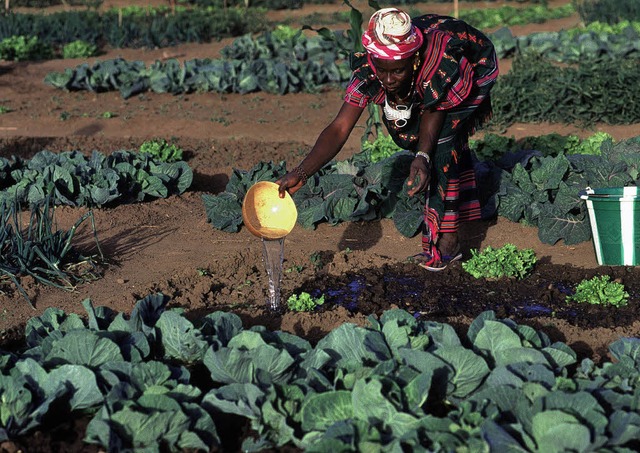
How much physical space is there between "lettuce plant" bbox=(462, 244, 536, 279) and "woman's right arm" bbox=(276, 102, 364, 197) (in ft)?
3.30

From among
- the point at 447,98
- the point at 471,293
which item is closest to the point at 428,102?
the point at 447,98

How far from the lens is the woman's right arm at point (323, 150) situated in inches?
168

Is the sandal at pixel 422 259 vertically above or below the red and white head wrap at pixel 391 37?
below

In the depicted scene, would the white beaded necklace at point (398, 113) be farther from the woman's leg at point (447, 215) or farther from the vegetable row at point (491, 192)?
the vegetable row at point (491, 192)

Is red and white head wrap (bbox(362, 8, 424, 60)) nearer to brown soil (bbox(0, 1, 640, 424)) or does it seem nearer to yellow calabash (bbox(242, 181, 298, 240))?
yellow calabash (bbox(242, 181, 298, 240))

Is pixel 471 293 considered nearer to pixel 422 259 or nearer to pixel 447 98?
pixel 422 259

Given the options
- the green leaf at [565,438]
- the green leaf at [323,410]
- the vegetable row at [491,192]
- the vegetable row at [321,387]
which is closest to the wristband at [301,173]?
the vegetable row at [321,387]

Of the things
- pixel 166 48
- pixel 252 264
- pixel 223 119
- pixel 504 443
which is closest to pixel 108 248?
pixel 252 264

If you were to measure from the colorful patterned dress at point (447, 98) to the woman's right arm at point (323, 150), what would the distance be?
0.08 m

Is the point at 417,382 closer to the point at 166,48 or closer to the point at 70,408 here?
the point at 70,408

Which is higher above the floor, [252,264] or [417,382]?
[417,382]

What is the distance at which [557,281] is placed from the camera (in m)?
4.86

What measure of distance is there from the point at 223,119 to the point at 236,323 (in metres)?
5.93

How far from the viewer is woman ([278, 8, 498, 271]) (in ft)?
13.4
